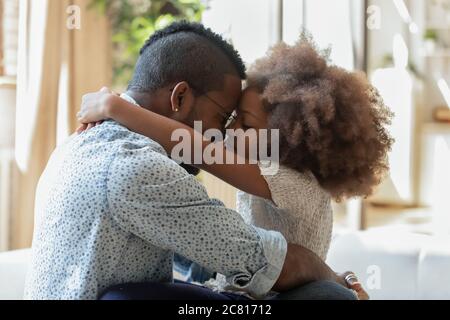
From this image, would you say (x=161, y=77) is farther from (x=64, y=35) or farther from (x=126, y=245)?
(x=64, y=35)

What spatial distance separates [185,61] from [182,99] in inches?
2.9

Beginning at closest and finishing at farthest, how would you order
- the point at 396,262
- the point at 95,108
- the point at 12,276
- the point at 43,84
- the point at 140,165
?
the point at 140,165 → the point at 95,108 → the point at 12,276 → the point at 396,262 → the point at 43,84

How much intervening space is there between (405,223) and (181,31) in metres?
3.46

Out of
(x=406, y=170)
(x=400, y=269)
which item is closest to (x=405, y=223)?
(x=406, y=170)

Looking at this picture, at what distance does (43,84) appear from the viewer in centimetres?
282

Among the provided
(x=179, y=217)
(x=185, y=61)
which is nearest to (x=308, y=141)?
(x=185, y=61)

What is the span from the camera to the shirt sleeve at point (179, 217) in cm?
107

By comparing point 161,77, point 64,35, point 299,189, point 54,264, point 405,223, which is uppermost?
point 64,35

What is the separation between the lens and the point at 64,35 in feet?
9.42

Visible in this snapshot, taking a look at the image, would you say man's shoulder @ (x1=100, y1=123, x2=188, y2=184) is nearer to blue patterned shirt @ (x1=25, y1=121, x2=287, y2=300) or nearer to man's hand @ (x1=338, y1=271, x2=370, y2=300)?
blue patterned shirt @ (x1=25, y1=121, x2=287, y2=300)

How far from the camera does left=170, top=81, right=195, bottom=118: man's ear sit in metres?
1.31

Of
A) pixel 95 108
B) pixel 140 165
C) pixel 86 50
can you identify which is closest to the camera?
pixel 140 165

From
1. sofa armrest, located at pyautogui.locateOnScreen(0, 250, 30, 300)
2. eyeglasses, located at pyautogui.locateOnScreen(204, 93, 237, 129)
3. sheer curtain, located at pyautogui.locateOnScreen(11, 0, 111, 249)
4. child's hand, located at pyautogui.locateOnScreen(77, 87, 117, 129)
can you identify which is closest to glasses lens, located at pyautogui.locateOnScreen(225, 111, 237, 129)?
eyeglasses, located at pyautogui.locateOnScreen(204, 93, 237, 129)
